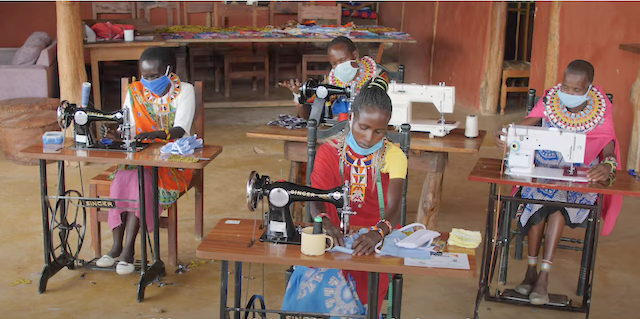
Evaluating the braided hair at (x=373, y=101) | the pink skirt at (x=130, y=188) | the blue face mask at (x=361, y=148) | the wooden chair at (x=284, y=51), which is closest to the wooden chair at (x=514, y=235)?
the blue face mask at (x=361, y=148)

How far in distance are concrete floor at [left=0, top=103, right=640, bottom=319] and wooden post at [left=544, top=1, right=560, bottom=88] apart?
1.98 meters

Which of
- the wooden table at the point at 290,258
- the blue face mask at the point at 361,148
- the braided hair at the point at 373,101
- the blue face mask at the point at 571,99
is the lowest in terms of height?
the wooden table at the point at 290,258

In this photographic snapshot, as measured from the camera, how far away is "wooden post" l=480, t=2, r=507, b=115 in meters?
8.62

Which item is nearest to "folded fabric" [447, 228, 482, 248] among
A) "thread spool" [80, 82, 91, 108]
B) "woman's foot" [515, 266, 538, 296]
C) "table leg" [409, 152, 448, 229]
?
"woman's foot" [515, 266, 538, 296]

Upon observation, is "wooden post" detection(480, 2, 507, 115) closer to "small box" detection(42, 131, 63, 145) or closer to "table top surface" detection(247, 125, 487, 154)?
"table top surface" detection(247, 125, 487, 154)

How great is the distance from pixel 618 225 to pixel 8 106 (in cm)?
520

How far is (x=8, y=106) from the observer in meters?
6.57

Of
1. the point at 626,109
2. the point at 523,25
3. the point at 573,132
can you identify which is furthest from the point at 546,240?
the point at 523,25

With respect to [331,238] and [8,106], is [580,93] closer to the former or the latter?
[331,238]

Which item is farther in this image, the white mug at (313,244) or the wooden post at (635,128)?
the wooden post at (635,128)

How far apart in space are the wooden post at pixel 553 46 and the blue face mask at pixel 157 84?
4558 mm

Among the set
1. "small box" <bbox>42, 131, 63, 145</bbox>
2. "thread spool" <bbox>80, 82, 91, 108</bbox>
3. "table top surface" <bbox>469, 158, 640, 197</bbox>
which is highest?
"thread spool" <bbox>80, 82, 91, 108</bbox>

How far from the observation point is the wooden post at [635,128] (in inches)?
237

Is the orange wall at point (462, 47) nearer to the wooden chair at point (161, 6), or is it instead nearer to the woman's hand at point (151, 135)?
the wooden chair at point (161, 6)
